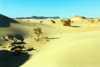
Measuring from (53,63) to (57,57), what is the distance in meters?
0.88

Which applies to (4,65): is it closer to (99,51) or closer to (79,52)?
(79,52)

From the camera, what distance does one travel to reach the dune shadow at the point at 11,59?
11.9m

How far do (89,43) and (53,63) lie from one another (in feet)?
15.4

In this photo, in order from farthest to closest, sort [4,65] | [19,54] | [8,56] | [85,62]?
[19,54] < [8,56] < [4,65] < [85,62]

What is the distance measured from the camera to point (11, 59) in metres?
13.1

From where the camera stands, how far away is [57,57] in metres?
10.5

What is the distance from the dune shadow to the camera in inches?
467

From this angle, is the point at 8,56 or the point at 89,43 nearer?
the point at 89,43

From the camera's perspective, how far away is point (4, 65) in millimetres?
11633

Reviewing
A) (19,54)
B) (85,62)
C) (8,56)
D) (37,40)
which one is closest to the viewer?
(85,62)

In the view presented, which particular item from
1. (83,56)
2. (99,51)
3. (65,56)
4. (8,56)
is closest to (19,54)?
(8,56)

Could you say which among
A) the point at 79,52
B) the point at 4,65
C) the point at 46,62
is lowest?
the point at 4,65

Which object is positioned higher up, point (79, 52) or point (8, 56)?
point (79, 52)

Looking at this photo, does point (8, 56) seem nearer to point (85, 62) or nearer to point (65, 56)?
point (65, 56)
